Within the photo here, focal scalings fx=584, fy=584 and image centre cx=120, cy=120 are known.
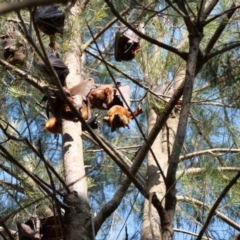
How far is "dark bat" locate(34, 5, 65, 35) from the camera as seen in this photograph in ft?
8.05

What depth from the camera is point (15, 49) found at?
101 inches

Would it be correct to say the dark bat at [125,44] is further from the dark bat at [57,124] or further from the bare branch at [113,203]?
the bare branch at [113,203]

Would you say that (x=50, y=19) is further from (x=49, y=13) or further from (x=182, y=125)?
(x=182, y=125)

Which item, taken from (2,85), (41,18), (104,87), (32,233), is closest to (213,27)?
(104,87)

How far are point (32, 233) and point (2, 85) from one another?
30.3 inches

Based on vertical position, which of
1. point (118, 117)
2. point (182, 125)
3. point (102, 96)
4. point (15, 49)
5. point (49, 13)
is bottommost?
point (182, 125)

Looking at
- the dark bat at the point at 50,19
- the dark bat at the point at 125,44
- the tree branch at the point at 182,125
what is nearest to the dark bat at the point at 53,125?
the dark bat at the point at 50,19

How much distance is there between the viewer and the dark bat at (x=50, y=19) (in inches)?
96.6

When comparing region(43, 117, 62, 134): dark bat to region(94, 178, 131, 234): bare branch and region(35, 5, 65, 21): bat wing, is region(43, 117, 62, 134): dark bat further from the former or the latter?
region(94, 178, 131, 234): bare branch

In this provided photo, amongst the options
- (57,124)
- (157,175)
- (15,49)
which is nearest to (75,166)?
(57,124)

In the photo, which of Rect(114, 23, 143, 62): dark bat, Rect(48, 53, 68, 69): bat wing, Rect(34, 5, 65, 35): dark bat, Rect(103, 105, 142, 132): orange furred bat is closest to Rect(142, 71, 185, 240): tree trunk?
Rect(103, 105, 142, 132): orange furred bat

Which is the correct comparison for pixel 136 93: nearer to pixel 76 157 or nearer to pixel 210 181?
pixel 210 181

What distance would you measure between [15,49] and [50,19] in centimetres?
22

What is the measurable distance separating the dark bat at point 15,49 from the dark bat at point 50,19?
12cm
